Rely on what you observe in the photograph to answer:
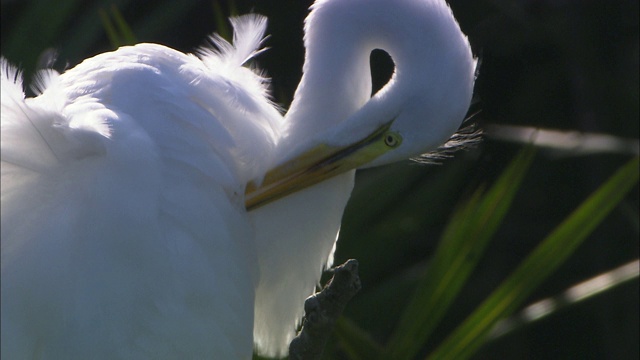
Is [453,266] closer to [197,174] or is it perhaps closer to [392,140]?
[392,140]

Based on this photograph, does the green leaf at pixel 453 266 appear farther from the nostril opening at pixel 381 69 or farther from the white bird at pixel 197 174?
the nostril opening at pixel 381 69

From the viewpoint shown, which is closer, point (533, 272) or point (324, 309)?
point (324, 309)

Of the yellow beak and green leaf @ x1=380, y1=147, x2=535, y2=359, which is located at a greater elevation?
the yellow beak

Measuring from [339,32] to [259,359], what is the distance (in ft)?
3.19

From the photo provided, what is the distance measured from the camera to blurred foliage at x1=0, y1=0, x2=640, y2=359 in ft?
9.95

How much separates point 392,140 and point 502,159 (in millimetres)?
1977

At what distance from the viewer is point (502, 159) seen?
4.22m

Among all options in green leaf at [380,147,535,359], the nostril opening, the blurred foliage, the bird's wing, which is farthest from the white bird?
the nostril opening

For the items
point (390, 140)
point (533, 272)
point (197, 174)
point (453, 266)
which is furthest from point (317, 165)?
point (533, 272)

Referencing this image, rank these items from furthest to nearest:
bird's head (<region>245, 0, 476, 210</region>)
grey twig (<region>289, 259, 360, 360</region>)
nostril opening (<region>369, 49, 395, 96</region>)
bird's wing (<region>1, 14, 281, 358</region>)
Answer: nostril opening (<region>369, 49, 395, 96</region>) → bird's head (<region>245, 0, 476, 210</region>) → bird's wing (<region>1, 14, 281, 358</region>) → grey twig (<region>289, 259, 360, 360</region>)

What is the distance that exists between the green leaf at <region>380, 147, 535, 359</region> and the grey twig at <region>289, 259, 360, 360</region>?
567mm

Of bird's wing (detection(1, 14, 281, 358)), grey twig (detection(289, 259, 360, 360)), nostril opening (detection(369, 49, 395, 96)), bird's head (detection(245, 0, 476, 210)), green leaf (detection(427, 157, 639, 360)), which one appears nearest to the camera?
grey twig (detection(289, 259, 360, 360))

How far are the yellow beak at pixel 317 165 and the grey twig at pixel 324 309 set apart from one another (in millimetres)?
514

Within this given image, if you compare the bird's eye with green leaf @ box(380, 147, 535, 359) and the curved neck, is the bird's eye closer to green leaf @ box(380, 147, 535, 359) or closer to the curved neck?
the curved neck
